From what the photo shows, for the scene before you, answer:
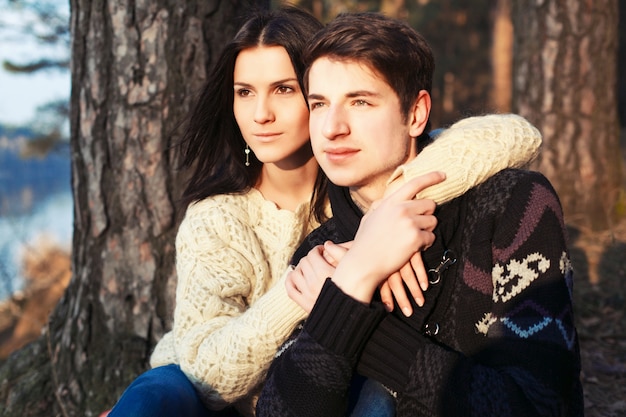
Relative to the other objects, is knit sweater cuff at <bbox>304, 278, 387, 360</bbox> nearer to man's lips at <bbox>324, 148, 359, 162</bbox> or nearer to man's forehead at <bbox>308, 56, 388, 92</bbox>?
man's lips at <bbox>324, 148, 359, 162</bbox>

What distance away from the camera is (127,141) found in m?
3.38

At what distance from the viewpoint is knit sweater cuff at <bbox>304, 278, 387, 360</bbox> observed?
2.01 meters

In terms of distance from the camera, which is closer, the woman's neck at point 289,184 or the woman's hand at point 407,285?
the woman's hand at point 407,285

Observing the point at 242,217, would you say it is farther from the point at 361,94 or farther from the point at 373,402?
the point at 373,402

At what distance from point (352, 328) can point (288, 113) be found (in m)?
1.10

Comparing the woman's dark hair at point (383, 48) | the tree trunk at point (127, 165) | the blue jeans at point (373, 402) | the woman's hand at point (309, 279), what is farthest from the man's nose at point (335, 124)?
the tree trunk at point (127, 165)

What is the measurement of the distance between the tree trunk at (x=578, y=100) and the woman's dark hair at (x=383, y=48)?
135 inches

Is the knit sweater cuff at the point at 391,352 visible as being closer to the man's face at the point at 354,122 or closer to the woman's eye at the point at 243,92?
the man's face at the point at 354,122

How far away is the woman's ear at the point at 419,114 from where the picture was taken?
231 centimetres

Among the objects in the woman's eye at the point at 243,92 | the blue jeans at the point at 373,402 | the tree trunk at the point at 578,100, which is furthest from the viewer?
the tree trunk at the point at 578,100

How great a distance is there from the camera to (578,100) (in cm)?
533

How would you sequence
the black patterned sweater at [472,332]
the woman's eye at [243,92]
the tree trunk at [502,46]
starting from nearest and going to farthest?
the black patterned sweater at [472,332]
the woman's eye at [243,92]
the tree trunk at [502,46]

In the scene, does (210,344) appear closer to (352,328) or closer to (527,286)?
(352,328)

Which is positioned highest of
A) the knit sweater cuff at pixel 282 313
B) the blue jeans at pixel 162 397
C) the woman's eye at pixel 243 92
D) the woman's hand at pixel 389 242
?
the woman's eye at pixel 243 92
